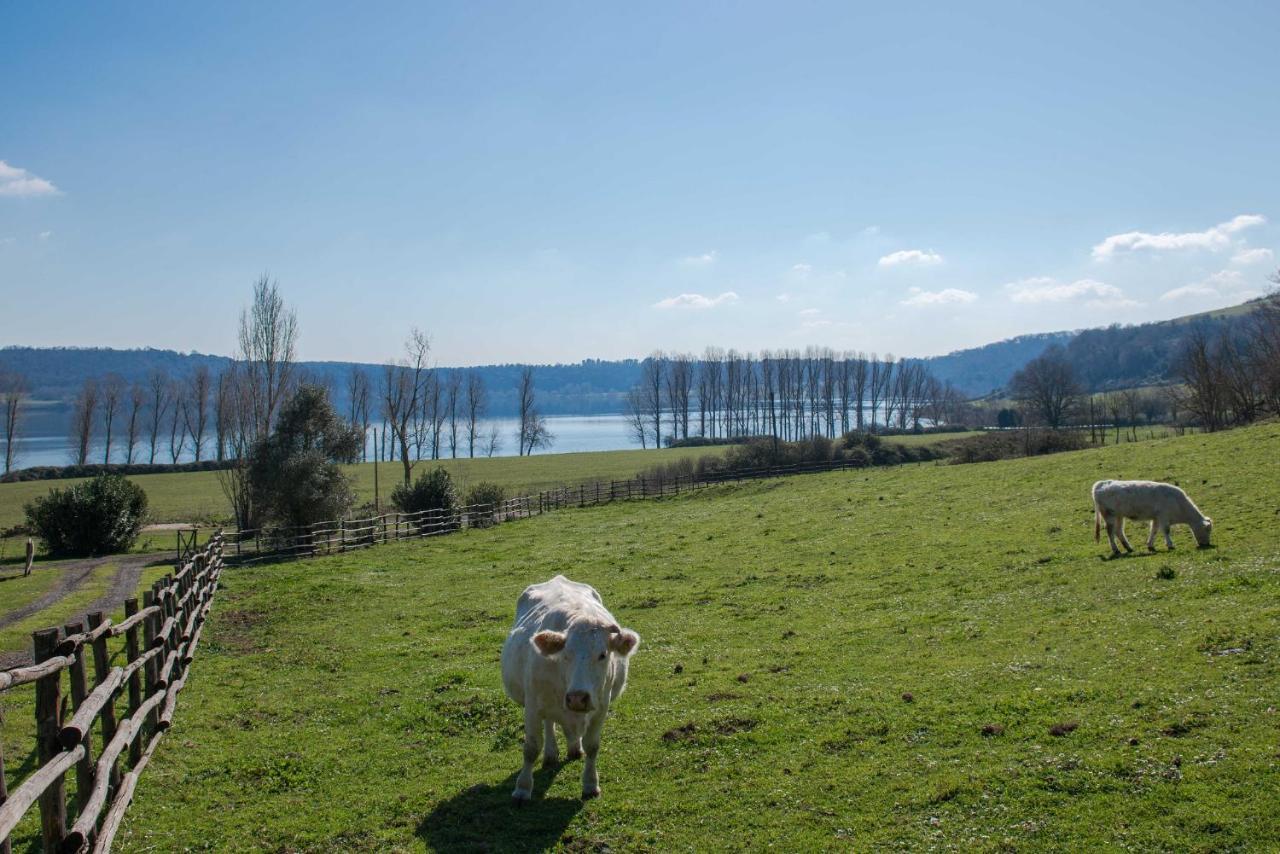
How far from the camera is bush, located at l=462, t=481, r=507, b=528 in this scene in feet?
136

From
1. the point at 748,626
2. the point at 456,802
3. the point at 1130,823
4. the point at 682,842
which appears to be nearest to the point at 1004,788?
the point at 1130,823

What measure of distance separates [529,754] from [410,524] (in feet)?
103

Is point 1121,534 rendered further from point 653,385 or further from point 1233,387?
point 653,385

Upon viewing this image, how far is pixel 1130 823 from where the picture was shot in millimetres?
6539

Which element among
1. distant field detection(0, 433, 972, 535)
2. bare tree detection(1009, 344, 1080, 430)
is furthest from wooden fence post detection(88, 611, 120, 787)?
bare tree detection(1009, 344, 1080, 430)

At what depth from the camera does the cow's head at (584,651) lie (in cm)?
759

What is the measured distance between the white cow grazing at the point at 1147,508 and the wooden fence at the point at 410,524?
Answer: 28194 mm

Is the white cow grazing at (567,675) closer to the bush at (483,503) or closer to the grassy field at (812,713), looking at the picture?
the grassy field at (812,713)

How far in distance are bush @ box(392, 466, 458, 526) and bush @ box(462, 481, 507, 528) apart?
1172 mm

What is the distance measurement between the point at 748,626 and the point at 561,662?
834 centimetres

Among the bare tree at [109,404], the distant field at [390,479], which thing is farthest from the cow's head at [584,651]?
the bare tree at [109,404]

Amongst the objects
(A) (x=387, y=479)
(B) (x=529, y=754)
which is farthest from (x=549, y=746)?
(A) (x=387, y=479)

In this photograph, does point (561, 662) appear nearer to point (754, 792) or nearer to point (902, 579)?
point (754, 792)

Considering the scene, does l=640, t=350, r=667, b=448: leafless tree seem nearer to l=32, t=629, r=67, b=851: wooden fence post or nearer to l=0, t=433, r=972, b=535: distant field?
l=0, t=433, r=972, b=535: distant field
